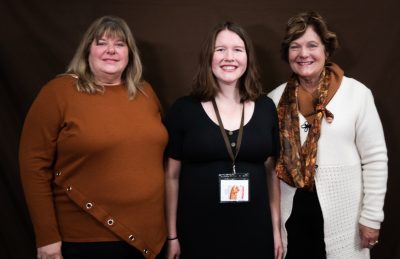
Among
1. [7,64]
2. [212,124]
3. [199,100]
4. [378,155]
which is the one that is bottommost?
[378,155]

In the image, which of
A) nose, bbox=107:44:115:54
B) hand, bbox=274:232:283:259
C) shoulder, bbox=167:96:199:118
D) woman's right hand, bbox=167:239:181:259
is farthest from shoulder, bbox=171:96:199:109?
hand, bbox=274:232:283:259

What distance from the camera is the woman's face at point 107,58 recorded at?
66.2 inches

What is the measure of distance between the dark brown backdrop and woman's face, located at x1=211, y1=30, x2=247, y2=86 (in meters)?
0.51

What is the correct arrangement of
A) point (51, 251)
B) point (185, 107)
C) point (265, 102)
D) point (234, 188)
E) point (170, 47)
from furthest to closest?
point (170, 47), point (265, 102), point (185, 107), point (234, 188), point (51, 251)

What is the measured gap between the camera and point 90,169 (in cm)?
157

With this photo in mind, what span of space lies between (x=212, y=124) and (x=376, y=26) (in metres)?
1.32

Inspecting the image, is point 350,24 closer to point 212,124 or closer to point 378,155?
→ point 378,155

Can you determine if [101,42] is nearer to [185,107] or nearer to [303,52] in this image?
[185,107]

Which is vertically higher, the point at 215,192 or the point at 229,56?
the point at 229,56

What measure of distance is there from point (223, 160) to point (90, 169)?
1.92ft

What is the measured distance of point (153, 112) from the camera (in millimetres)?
1812

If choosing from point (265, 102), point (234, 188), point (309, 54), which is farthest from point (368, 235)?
point (309, 54)

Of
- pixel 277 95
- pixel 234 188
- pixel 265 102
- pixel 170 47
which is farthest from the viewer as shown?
pixel 170 47

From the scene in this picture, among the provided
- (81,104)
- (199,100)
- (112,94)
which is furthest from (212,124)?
(81,104)
